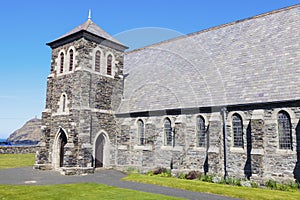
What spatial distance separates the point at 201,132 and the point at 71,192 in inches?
397

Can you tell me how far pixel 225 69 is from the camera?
20156mm

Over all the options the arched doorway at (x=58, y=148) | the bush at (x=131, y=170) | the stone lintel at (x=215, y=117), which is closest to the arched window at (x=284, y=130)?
the stone lintel at (x=215, y=117)

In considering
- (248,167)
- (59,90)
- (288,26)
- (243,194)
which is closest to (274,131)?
(248,167)

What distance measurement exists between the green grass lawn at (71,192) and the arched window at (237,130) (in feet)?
24.5

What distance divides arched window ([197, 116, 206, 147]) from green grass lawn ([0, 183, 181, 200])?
7426mm

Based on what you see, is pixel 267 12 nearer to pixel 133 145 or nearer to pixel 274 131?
pixel 274 131

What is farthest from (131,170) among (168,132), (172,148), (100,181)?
(100,181)

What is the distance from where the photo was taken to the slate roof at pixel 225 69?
1691 cm

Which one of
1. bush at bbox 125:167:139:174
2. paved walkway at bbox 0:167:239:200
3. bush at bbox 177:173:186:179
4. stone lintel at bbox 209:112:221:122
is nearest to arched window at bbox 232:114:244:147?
stone lintel at bbox 209:112:221:122

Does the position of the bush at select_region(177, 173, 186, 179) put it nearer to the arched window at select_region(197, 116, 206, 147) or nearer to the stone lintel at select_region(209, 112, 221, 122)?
the arched window at select_region(197, 116, 206, 147)

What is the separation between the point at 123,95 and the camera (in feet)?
83.7

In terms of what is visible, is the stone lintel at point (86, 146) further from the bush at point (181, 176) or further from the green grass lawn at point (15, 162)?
the green grass lawn at point (15, 162)

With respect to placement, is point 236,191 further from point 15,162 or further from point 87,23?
point 15,162

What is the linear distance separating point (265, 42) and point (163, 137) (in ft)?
35.6
